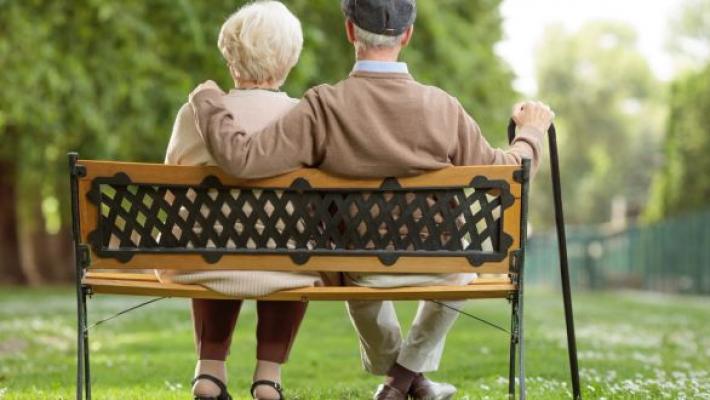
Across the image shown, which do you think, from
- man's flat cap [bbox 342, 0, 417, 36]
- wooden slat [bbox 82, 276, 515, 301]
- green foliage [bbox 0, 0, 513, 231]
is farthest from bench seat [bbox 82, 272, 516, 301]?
green foliage [bbox 0, 0, 513, 231]

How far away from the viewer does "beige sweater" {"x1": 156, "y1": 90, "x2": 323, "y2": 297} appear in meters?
5.12

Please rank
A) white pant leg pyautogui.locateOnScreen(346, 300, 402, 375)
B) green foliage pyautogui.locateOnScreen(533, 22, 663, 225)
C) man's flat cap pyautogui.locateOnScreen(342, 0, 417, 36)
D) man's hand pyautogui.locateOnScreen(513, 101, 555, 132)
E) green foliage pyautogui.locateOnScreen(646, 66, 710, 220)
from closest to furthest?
man's flat cap pyautogui.locateOnScreen(342, 0, 417, 36)
man's hand pyautogui.locateOnScreen(513, 101, 555, 132)
white pant leg pyautogui.locateOnScreen(346, 300, 402, 375)
green foliage pyautogui.locateOnScreen(646, 66, 710, 220)
green foliage pyautogui.locateOnScreen(533, 22, 663, 225)

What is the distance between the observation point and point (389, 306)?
5906mm

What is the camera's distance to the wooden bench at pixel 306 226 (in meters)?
5.07

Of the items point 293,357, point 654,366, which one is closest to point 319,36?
point 293,357

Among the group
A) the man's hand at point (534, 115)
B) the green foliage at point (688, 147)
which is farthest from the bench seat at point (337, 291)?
the green foliage at point (688, 147)

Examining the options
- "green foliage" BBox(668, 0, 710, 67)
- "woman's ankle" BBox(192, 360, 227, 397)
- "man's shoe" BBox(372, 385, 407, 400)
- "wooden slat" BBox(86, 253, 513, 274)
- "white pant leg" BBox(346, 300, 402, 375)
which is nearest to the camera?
"wooden slat" BBox(86, 253, 513, 274)

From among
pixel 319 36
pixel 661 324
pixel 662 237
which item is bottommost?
pixel 662 237

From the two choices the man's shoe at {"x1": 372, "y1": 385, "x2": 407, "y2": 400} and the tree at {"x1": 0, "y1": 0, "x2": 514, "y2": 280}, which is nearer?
the man's shoe at {"x1": 372, "y1": 385, "x2": 407, "y2": 400}

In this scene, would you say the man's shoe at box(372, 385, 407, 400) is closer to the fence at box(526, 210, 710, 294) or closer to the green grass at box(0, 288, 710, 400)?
the green grass at box(0, 288, 710, 400)

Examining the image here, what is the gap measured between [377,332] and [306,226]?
91 centimetres

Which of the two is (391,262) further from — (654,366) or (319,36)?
(319,36)

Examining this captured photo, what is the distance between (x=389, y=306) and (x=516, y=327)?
832 millimetres

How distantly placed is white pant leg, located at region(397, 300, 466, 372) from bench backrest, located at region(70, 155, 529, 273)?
0.71 metres
